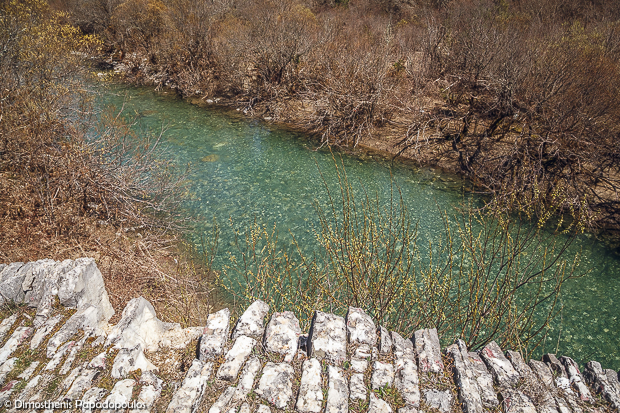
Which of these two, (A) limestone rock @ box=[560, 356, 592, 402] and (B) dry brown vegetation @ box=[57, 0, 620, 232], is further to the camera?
(B) dry brown vegetation @ box=[57, 0, 620, 232]

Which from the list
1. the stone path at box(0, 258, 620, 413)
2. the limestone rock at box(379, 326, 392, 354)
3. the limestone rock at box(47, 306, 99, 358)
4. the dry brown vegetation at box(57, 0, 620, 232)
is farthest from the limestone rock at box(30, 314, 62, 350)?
the dry brown vegetation at box(57, 0, 620, 232)

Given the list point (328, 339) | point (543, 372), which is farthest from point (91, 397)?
point (543, 372)

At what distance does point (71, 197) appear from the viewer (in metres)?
7.58

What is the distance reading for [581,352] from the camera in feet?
18.8

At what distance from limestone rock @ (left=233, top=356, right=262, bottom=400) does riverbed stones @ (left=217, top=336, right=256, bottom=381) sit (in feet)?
0.21

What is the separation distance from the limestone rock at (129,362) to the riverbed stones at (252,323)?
79 cm

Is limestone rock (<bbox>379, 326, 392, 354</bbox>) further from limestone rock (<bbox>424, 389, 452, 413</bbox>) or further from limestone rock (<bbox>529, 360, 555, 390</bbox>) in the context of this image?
limestone rock (<bbox>529, 360, 555, 390</bbox>)

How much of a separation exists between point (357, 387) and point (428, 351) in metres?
0.79

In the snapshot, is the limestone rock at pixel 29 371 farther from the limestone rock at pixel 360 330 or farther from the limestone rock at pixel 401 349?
the limestone rock at pixel 401 349

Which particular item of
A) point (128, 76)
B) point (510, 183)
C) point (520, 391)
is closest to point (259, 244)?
point (520, 391)

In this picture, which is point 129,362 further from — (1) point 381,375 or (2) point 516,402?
(2) point 516,402

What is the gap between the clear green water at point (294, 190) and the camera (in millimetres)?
6285

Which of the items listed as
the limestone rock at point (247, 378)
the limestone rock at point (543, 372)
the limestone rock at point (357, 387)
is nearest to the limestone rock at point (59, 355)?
the limestone rock at point (247, 378)

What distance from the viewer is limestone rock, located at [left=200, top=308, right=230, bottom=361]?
3225mm
